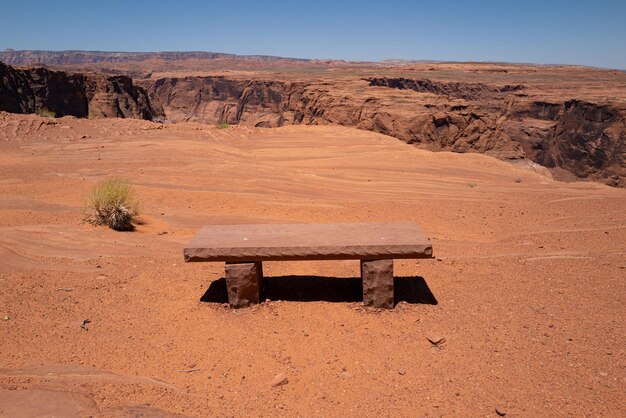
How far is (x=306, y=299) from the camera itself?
198 inches

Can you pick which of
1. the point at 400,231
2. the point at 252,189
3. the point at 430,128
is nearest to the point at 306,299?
the point at 400,231

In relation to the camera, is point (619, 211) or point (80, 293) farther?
point (619, 211)

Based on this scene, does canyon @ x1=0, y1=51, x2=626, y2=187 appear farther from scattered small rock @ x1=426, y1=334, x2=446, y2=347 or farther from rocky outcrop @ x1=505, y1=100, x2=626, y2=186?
scattered small rock @ x1=426, y1=334, x2=446, y2=347

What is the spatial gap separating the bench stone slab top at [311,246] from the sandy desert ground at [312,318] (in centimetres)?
54

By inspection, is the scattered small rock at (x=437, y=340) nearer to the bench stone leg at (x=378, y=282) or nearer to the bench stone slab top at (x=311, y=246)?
the bench stone leg at (x=378, y=282)

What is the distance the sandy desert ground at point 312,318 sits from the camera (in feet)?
11.5

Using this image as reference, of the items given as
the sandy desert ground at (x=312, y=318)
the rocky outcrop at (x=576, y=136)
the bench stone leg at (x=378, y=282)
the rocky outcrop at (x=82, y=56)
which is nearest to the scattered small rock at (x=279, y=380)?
the sandy desert ground at (x=312, y=318)

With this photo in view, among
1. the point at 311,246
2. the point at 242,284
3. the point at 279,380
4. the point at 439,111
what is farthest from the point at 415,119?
the point at 279,380

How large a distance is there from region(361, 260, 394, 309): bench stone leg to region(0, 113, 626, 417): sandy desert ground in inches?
5.3

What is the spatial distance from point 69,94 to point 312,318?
33.4 m

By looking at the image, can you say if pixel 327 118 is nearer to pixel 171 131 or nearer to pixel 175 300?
pixel 171 131

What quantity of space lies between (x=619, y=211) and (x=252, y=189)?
666cm

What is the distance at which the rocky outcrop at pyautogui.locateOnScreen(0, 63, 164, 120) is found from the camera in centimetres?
2847

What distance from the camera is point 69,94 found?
3303 cm
